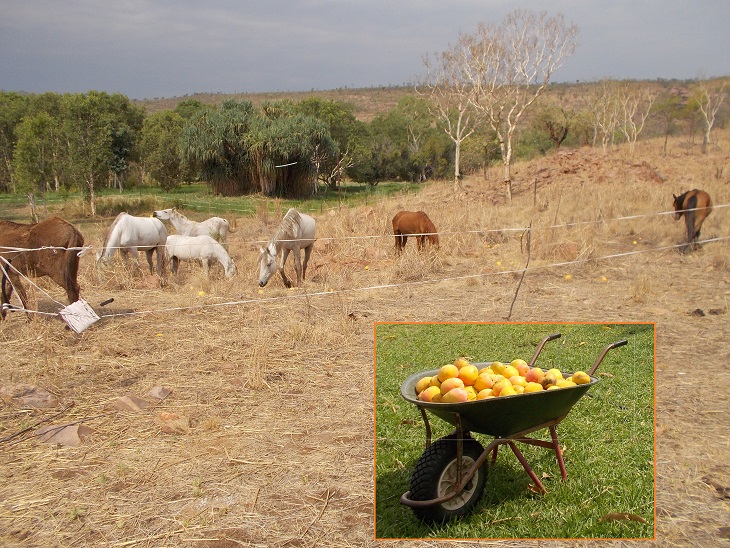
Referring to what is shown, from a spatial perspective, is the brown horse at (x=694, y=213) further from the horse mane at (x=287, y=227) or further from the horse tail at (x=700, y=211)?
the horse mane at (x=287, y=227)

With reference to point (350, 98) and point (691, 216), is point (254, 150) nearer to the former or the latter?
point (691, 216)

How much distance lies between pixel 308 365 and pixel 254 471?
7.02ft

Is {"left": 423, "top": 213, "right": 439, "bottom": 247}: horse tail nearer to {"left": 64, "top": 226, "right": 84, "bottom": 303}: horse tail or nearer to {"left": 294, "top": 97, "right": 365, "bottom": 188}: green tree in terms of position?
{"left": 64, "top": 226, "right": 84, "bottom": 303}: horse tail

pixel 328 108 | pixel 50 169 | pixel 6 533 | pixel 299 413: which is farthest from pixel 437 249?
pixel 328 108

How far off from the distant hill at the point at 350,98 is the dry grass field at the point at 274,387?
8650 cm

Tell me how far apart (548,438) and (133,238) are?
33.0 ft

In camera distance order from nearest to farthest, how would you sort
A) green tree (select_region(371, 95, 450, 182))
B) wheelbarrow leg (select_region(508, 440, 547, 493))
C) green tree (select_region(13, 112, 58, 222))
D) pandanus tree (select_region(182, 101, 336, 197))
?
wheelbarrow leg (select_region(508, 440, 547, 493)) → green tree (select_region(13, 112, 58, 222)) → pandanus tree (select_region(182, 101, 336, 197)) → green tree (select_region(371, 95, 450, 182))

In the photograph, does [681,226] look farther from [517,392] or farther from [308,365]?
[517,392]

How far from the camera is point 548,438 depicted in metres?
2.69

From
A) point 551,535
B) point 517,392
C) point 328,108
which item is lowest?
point 551,535

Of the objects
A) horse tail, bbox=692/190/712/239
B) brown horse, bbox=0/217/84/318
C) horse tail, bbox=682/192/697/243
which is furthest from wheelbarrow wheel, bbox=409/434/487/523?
horse tail, bbox=692/190/712/239

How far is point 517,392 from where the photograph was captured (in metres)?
2.18

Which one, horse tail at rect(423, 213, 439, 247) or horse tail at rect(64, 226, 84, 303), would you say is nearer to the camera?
horse tail at rect(64, 226, 84, 303)

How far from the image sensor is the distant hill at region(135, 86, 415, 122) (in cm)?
10130
